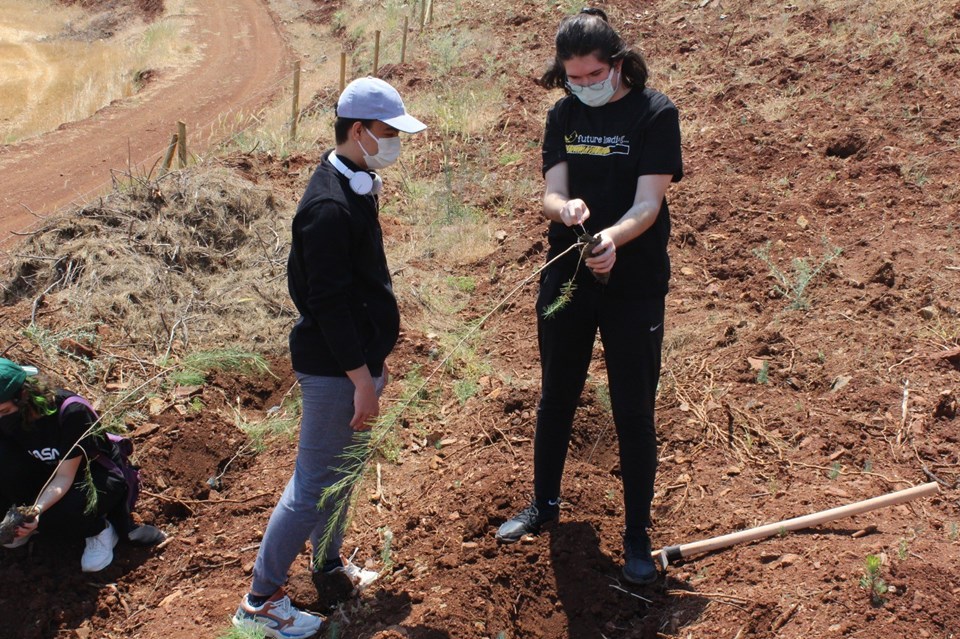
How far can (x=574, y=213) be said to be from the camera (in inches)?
104

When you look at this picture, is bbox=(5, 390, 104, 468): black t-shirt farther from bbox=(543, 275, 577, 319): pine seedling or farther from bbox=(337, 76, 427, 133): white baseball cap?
bbox=(543, 275, 577, 319): pine seedling

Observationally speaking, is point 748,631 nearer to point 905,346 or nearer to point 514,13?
point 905,346

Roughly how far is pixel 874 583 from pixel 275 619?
2063 millimetres

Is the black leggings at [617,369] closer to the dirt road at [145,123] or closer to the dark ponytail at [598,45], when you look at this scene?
the dark ponytail at [598,45]

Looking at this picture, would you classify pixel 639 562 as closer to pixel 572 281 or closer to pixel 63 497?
pixel 572 281

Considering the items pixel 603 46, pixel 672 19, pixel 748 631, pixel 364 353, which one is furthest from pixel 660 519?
pixel 672 19

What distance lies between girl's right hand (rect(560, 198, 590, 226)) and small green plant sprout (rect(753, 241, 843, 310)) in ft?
9.65

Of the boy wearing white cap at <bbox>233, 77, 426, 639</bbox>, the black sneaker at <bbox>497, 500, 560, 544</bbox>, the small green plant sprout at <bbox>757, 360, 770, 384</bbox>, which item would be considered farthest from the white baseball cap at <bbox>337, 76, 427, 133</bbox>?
the small green plant sprout at <bbox>757, 360, 770, 384</bbox>

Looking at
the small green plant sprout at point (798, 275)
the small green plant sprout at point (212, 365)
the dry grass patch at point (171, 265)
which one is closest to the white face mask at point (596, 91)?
the small green plant sprout at point (212, 365)

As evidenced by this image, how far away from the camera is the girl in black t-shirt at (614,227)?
264 centimetres

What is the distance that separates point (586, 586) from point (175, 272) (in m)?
4.57

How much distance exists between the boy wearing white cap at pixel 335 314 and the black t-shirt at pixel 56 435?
108 cm

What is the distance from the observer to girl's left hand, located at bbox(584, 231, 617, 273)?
2512 mm

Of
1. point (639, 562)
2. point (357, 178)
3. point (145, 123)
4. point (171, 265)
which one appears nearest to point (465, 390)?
point (639, 562)
